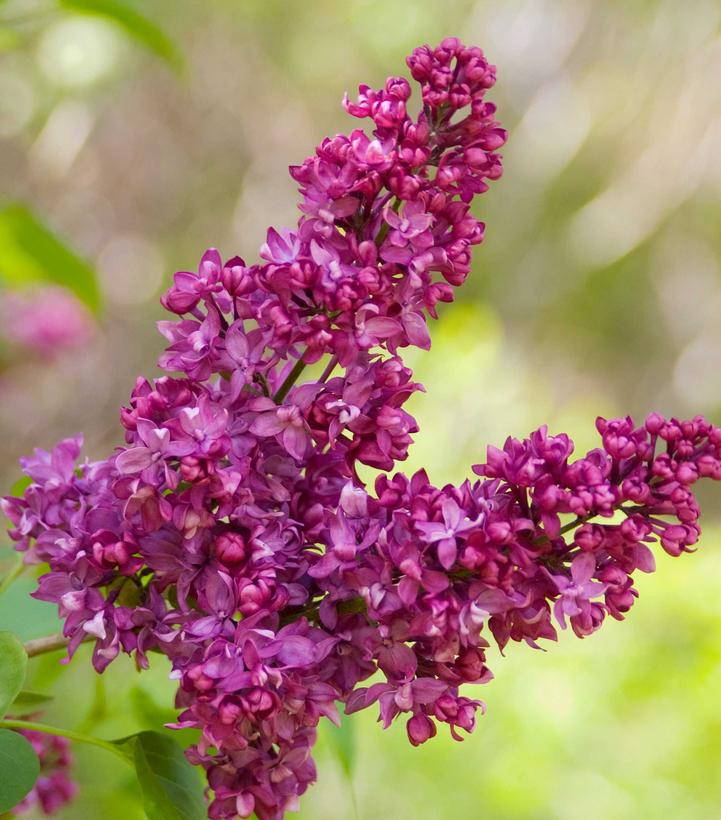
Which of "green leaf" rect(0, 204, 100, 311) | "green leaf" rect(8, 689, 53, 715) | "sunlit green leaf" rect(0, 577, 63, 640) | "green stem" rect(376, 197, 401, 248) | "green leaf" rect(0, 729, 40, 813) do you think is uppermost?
"green leaf" rect(0, 204, 100, 311)

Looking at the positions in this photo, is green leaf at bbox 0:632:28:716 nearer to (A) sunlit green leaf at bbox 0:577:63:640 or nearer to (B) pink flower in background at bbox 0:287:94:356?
(A) sunlit green leaf at bbox 0:577:63:640

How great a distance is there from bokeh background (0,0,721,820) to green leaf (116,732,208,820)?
4.74 ft

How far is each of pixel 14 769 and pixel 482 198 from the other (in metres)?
3.53

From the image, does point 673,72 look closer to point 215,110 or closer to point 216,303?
point 215,110

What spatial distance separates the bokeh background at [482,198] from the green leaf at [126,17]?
1300 millimetres

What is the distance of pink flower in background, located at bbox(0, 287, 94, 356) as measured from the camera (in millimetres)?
2164

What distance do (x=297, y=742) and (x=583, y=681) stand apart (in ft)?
4.52

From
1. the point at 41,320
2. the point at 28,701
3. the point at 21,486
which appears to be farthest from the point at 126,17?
the point at 41,320

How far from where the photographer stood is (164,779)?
17.4 inches

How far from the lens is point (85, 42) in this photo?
229 cm

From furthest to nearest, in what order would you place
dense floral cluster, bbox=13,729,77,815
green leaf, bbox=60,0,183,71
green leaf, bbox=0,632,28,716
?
green leaf, bbox=60,0,183,71 < dense floral cluster, bbox=13,729,77,815 < green leaf, bbox=0,632,28,716

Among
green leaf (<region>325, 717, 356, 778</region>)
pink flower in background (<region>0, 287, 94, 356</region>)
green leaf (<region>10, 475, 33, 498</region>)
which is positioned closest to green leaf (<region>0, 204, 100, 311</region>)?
green leaf (<region>10, 475, 33, 498</region>)

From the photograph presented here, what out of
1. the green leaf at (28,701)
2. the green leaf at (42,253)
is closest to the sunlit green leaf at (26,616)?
the green leaf at (28,701)

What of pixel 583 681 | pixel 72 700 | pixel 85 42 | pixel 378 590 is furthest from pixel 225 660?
pixel 85 42
